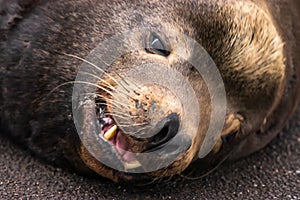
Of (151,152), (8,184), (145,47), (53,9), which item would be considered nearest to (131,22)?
(145,47)

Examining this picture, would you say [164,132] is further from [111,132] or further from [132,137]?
[111,132]

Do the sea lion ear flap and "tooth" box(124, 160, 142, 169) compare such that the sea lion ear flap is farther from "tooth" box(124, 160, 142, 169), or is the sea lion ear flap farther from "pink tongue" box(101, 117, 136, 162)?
"tooth" box(124, 160, 142, 169)

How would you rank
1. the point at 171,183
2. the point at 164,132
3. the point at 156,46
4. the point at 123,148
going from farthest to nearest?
the point at 171,183 < the point at 156,46 < the point at 123,148 < the point at 164,132

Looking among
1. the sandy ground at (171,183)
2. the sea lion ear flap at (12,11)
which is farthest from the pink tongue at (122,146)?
the sea lion ear flap at (12,11)

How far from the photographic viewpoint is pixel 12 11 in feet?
9.48

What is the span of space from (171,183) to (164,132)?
1.66 ft

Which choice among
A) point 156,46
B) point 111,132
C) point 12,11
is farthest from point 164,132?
point 12,11

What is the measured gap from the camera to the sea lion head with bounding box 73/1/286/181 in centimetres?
244

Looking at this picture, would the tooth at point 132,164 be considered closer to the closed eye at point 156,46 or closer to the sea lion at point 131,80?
the sea lion at point 131,80

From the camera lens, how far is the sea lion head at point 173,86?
8.00ft

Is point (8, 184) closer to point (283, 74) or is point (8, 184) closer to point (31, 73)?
point (31, 73)

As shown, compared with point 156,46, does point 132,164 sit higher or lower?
lower

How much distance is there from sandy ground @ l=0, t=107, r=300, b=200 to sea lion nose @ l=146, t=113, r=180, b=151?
0.40 metres

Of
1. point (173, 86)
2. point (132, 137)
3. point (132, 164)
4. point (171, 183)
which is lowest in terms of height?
point (171, 183)
